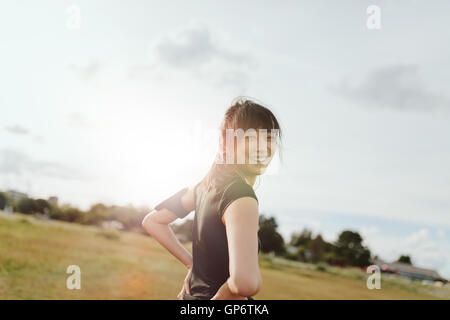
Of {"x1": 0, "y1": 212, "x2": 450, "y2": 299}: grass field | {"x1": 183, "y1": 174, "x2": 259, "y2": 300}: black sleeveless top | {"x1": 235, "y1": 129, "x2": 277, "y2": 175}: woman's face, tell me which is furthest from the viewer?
{"x1": 0, "y1": 212, "x2": 450, "y2": 299}: grass field

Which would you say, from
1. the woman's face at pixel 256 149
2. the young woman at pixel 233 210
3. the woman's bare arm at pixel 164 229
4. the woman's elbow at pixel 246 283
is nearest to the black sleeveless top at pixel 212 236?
the young woman at pixel 233 210

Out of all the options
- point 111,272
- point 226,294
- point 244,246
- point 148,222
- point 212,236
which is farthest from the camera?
point 111,272

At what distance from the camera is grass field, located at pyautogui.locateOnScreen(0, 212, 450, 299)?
72.7ft

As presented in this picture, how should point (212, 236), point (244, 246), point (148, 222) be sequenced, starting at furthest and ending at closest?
point (148, 222)
point (212, 236)
point (244, 246)

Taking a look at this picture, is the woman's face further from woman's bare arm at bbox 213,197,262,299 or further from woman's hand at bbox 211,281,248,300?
Answer: woman's hand at bbox 211,281,248,300

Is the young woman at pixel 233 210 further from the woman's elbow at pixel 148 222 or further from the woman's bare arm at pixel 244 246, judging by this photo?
the woman's elbow at pixel 148 222

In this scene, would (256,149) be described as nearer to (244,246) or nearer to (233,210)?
(233,210)

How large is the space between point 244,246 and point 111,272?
31.2m

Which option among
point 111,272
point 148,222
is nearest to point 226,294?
point 148,222

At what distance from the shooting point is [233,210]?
77.3 inches

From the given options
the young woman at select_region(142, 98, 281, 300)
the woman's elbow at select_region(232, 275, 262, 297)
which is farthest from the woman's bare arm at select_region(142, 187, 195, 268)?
the woman's elbow at select_region(232, 275, 262, 297)

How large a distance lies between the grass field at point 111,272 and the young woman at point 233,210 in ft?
56.2
